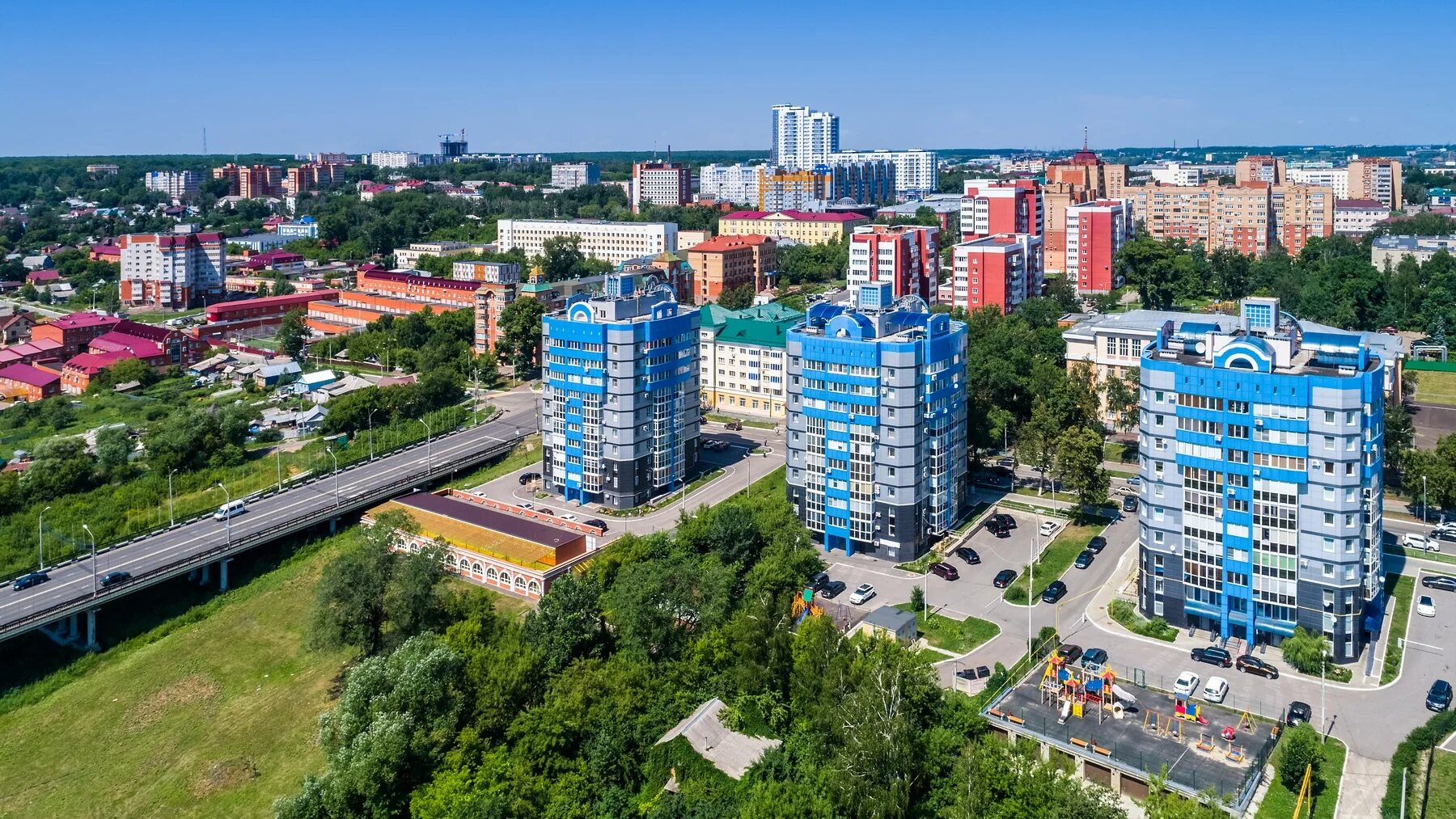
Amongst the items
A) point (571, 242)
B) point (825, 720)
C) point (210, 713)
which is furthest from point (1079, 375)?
point (571, 242)

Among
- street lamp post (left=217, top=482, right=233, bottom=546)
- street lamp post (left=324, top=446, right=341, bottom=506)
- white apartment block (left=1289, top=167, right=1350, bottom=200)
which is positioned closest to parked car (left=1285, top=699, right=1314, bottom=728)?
street lamp post (left=217, top=482, right=233, bottom=546)

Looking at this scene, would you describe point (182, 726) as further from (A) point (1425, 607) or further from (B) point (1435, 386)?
(B) point (1435, 386)

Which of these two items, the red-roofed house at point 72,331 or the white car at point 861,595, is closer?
the white car at point 861,595

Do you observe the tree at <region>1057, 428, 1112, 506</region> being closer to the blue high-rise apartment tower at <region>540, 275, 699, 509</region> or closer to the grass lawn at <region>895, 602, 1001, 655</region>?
Answer: the grass lawn at <region>895, 602, 1001, 655</region>

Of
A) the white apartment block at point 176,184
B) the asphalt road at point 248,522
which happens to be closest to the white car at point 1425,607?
the asphalt road at point 248,522

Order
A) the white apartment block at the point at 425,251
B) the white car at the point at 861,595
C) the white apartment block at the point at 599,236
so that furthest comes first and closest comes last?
the white apartment block at the point at 425,251
the white apartment block at the point at 599,236
the white car at the point at 861,595

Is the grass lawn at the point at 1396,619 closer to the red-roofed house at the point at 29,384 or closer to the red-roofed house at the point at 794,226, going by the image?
the red-roofed house at the point at 29,384
